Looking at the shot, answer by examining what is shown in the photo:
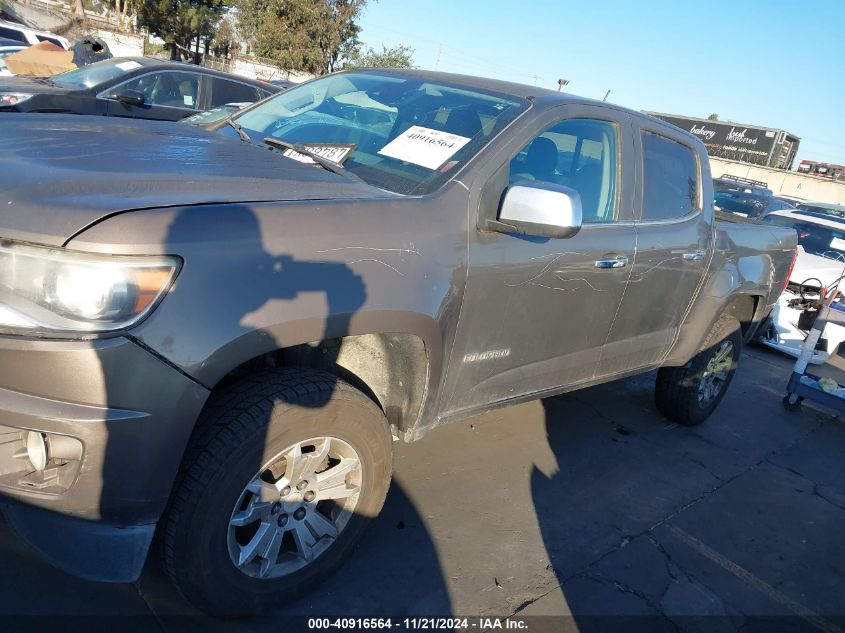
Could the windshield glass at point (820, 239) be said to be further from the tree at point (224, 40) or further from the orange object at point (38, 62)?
the tree at point (224, 40)

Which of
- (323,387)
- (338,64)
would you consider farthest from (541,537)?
(338,64)

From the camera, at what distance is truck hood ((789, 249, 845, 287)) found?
6.83 meters

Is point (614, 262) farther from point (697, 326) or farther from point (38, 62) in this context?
point (38, 62)

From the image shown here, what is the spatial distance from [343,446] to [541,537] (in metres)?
1.29

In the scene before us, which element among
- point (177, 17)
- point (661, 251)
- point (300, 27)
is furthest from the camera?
point (177, 17)

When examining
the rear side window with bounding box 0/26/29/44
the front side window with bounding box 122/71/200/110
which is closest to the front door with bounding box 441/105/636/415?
the front side window with bounding box 122/71/200/110

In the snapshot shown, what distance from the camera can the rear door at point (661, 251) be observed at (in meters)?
3.34

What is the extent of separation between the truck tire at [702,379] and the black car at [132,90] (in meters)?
5.45

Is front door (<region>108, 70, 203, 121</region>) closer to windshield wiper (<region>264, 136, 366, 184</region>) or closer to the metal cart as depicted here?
windshield wiper (<region>264, 136, 366, 184</region>)

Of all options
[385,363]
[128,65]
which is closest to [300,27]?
[128,65]

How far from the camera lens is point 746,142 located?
45.0 m

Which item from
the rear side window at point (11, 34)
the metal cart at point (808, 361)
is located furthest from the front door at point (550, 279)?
the rear side window at point (11, 34)

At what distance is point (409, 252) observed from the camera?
7.27ft

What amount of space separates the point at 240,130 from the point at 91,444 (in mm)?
1859
